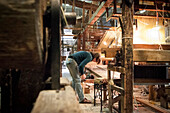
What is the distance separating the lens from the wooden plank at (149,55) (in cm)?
394

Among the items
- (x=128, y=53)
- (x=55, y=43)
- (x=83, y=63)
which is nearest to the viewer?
(x=55, y=43)

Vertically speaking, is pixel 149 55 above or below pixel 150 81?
above

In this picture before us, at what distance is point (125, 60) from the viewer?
152 inches

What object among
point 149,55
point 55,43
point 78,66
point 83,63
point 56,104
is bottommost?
point 78,66

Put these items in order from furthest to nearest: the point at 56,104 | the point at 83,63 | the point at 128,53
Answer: the point at 83,63
the point at 128,53
the point at 56,104

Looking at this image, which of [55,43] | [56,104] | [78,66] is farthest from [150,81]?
[56,104]

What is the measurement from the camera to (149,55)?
396 centimetres

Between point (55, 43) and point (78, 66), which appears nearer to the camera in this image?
point (55, 43)

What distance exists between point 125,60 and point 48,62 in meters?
2.59

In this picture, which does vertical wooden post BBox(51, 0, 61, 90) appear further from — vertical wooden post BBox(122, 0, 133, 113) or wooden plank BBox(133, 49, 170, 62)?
wooden plank BBox(133, 49, 170, 62)

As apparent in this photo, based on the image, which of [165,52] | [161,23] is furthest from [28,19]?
[161,23]

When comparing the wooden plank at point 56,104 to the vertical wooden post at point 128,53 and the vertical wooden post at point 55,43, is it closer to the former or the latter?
the vertical wooden post at point 55,43

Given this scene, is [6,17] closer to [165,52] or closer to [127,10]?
[127,10]

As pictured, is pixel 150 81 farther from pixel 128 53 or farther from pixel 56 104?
pixel 56 104
